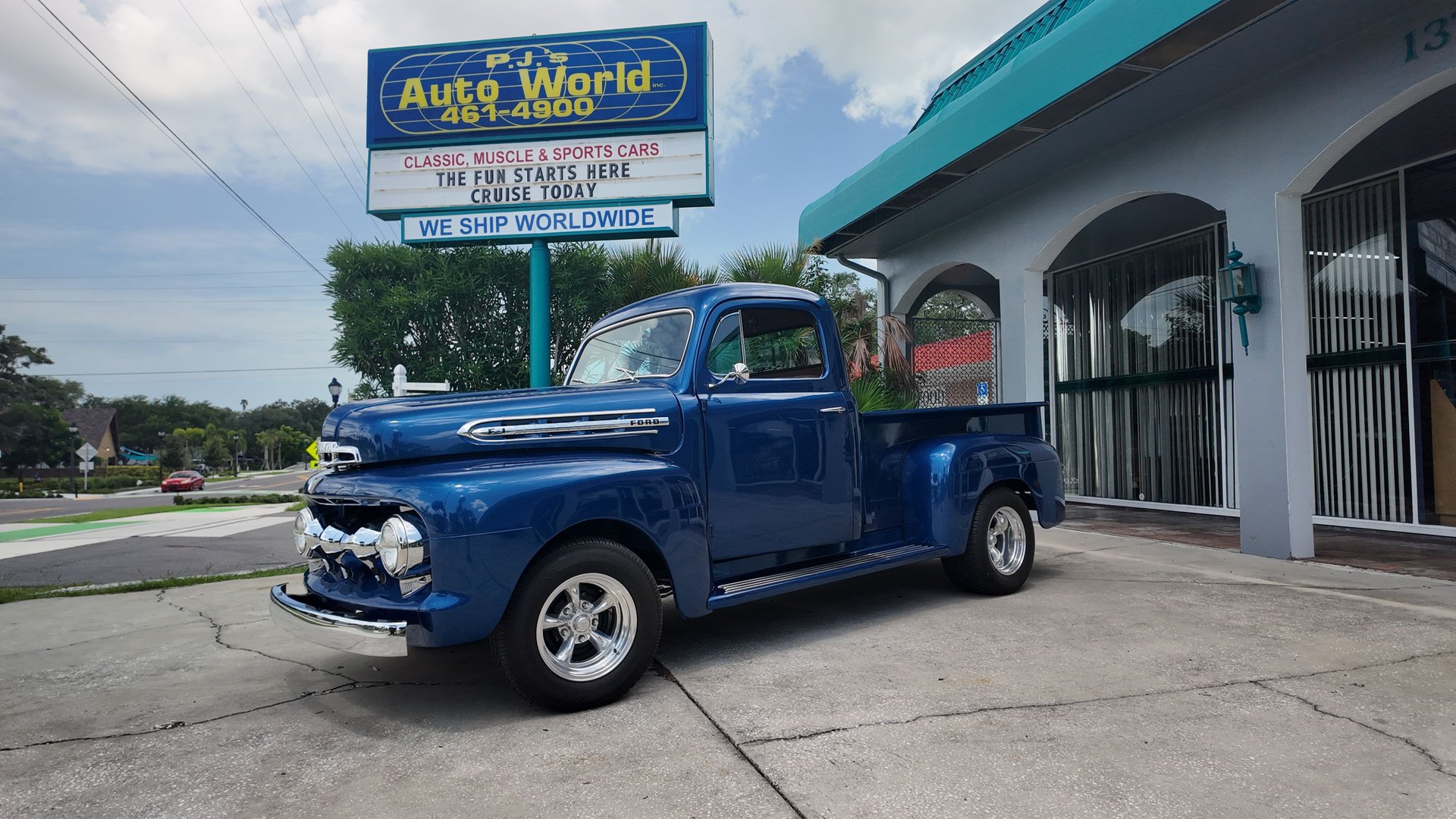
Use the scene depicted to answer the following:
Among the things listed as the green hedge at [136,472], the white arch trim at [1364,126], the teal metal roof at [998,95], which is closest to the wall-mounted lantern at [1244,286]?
the white arch trim at [1364,126]

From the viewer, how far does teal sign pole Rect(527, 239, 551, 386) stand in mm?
11508

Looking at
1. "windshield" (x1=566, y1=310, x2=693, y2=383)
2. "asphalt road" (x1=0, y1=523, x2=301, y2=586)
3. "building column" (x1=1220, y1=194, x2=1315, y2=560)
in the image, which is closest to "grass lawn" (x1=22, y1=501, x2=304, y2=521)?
"asphalt road" (x1=0, y1=523, x2=301, y2=586)

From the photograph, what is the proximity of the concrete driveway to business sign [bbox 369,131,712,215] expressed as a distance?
7.41 meters

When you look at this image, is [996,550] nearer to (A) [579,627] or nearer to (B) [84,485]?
(A) [579,627]

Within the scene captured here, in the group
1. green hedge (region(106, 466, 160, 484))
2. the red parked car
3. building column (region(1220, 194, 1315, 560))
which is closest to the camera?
building column (region(1220, 194, 1315, 560))

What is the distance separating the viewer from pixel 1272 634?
460 centimetres

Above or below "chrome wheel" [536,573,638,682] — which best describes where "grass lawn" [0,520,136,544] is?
below

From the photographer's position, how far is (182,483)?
158ft

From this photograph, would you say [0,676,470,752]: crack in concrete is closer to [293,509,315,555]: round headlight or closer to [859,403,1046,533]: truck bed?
[293,509,315,555]: round headlight

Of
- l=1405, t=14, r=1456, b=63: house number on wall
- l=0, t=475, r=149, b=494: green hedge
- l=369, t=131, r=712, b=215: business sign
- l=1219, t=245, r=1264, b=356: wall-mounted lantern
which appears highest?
l=369, t=131, r=712, b=215: business sign

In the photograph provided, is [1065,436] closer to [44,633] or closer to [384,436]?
[384,436]

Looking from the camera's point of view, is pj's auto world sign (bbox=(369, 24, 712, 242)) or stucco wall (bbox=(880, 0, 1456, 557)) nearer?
stucco wall (bbox=(880, 0, 1456, 557))

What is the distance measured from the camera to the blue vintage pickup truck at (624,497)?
11.3ft

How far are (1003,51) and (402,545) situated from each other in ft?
29.6
